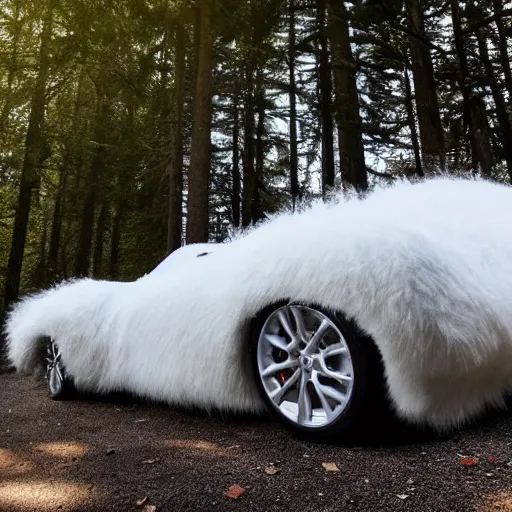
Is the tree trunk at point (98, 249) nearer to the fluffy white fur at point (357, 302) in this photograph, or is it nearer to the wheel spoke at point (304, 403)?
the fluffy white fur at point (357, 302)

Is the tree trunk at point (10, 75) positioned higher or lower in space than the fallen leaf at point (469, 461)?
higher

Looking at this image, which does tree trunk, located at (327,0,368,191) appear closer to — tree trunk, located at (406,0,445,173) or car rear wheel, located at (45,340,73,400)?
tree trunk, located at (406,0,445,173)

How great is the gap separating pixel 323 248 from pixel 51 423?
2311mm

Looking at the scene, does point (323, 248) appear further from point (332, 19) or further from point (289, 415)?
point (332, 19)

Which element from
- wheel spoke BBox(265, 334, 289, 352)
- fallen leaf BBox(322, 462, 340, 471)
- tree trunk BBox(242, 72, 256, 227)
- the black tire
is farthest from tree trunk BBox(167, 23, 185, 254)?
fallen leaf BBox(322, 462, 340, 471)

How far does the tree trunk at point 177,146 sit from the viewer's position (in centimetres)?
1270

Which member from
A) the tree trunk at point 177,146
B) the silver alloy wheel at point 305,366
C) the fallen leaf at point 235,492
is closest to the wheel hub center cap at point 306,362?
the silver alloy wheel at point 305,366

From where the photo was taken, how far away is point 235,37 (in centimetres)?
1145

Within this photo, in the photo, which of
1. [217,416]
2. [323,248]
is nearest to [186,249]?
[217,416]

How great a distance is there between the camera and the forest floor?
5.32 feet

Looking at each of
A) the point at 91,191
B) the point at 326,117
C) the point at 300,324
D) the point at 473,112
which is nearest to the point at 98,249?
the point at 91,191

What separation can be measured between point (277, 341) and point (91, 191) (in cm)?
1697

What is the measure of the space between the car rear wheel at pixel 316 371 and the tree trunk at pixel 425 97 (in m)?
6.36

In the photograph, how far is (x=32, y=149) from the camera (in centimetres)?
1109
